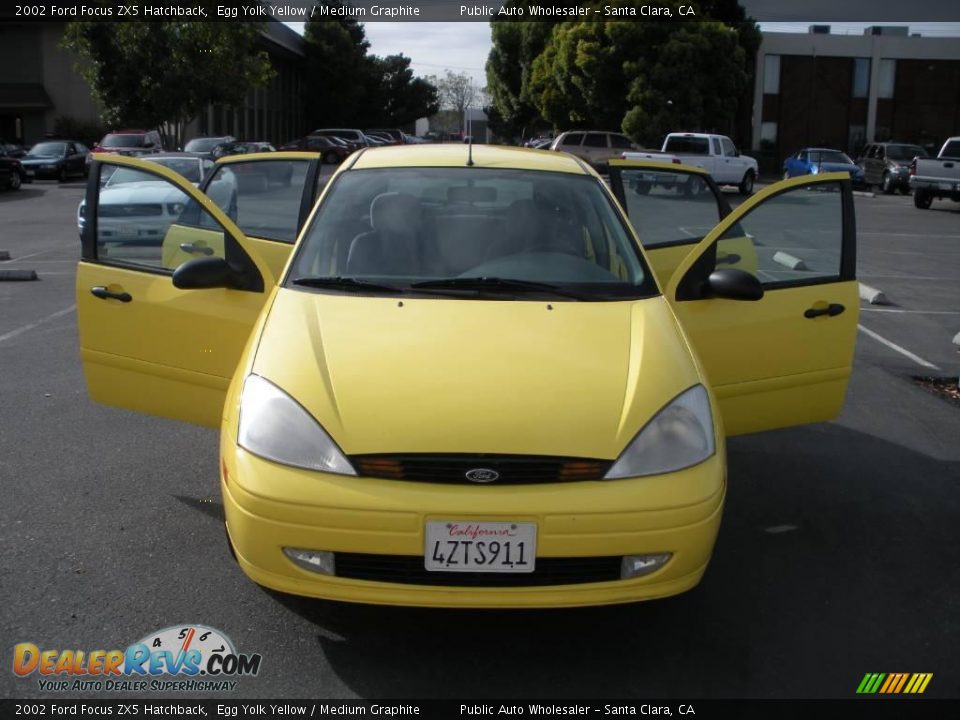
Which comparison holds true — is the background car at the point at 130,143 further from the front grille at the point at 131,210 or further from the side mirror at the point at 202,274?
the side mirror at the point at 202,274

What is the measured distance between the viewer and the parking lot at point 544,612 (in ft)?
11.1

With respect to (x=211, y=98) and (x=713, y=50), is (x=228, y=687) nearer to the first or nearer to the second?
(x=211, y=98)

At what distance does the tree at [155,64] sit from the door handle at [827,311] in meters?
32.1

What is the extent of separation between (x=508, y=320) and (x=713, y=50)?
36.4 m

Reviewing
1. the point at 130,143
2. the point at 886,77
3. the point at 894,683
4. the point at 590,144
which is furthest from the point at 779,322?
the point at 886,77

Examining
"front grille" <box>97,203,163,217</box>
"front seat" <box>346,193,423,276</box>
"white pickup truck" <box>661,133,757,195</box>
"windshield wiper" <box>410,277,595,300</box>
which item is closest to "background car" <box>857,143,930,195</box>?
"white pickup truck" <box>661,133,757,195</box>

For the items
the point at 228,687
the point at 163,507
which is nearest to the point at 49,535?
the point at 163,507

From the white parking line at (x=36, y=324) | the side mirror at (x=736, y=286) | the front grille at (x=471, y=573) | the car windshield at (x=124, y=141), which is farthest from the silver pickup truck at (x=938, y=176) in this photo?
the front grille at (x=471, y=573)

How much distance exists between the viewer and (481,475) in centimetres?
318

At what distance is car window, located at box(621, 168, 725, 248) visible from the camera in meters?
5.87

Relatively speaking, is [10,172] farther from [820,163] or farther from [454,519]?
[454,519]

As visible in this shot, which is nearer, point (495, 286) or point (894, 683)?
point (894, 683)

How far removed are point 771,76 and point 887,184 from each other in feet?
64.8

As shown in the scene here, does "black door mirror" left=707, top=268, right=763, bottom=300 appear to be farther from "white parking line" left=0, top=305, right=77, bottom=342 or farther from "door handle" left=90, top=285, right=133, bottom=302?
"white parking line" left=0, top=305, right=77, bottom=342
